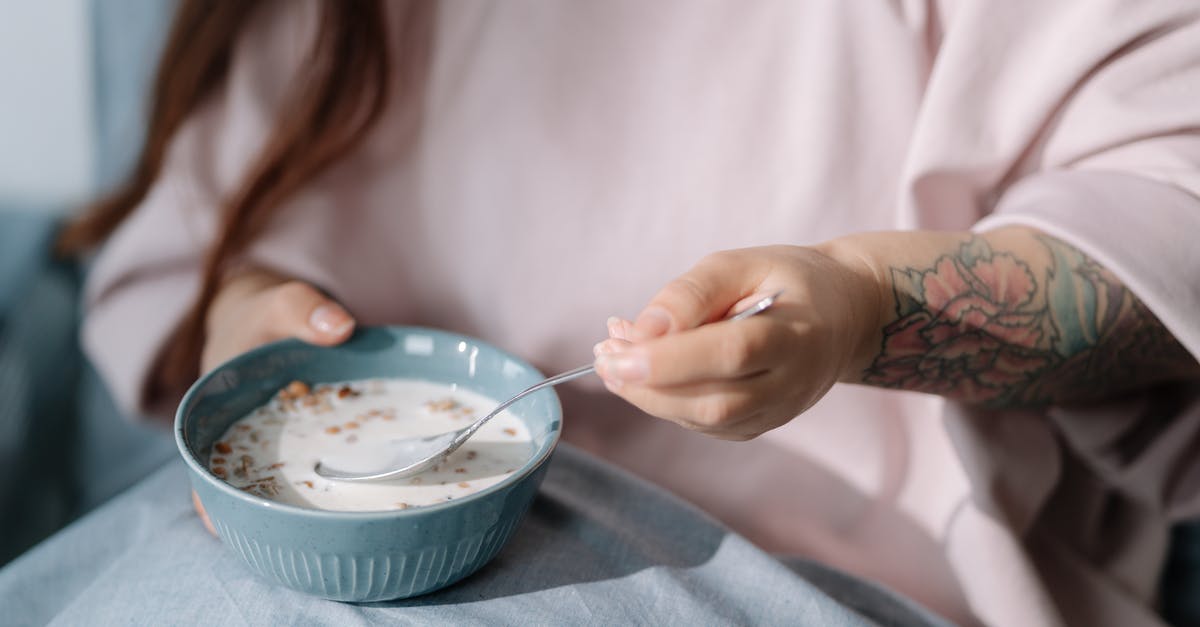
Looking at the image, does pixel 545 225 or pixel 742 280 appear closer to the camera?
pixel 742 280

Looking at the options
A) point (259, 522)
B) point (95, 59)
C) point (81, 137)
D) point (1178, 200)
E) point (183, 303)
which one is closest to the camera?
point (259, 522)

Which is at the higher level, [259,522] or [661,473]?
[259,522]

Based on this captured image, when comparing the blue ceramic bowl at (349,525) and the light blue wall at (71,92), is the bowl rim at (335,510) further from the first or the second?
the light blue wall at (71,92)

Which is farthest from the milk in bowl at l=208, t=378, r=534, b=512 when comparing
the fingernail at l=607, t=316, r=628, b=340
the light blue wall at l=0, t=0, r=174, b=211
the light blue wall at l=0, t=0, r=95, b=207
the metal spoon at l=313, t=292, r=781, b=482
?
the light blue wall at l=0, t=0, r=95, b=207

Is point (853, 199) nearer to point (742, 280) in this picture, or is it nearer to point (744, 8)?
point (744, 8)

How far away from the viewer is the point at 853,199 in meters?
0.84

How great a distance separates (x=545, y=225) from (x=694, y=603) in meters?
0.42

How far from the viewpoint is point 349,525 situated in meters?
0.52

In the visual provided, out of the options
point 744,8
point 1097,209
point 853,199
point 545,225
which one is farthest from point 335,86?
point 1097,209

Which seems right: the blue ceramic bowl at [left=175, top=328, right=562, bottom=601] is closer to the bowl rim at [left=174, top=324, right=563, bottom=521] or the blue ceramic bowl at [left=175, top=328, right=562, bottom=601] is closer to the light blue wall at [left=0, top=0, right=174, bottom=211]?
the bowl rim at [left=174, top=324, right=563, bottom=521]

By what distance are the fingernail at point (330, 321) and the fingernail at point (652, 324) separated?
0.33m

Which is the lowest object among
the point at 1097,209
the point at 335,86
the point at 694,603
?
the point at 694,603

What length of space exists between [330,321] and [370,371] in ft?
0.18

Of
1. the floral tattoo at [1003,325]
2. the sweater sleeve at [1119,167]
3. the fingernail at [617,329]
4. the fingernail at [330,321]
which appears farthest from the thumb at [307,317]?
the sweater sleeve at [1119,167]
